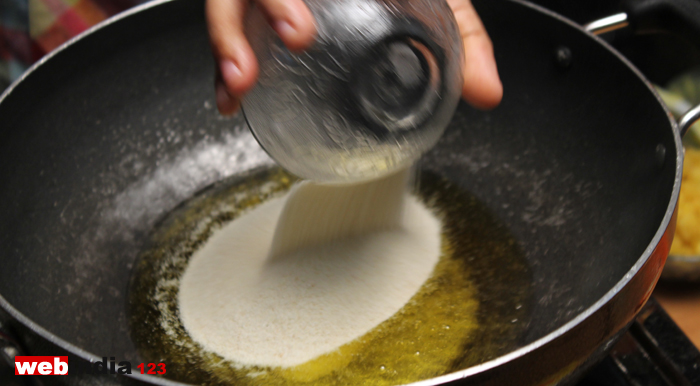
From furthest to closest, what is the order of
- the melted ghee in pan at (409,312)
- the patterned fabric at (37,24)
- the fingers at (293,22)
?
the patterned fabric at (37,24)
the melted ghee in pan at (409,312)
the fingers at (293,22)

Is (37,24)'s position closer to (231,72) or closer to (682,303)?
(231,72)

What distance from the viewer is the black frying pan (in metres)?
0.54

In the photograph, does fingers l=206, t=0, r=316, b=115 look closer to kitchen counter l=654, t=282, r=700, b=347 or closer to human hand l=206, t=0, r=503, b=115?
human hand l=206, t=0, r=503, b=115

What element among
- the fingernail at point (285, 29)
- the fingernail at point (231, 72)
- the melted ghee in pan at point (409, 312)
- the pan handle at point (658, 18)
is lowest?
the melted ghee in pan at point (409, 312)

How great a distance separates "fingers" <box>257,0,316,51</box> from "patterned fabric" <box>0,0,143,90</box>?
55cm

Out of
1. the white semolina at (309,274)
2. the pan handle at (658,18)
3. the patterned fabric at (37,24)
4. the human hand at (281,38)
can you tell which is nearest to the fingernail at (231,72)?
the human hand at (281,38)

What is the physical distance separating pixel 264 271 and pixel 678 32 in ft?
1.58

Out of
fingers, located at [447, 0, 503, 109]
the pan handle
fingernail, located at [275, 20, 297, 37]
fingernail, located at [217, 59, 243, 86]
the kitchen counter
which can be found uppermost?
fingernail, located at [275, 20, 297, 37]

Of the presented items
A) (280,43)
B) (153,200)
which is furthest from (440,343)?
(153,200)

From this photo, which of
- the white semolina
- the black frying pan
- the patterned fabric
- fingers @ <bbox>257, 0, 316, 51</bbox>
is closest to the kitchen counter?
the black frying pan

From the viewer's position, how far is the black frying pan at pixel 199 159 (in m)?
0.54

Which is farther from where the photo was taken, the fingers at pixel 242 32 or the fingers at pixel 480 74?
the fingers at pixel 480 74

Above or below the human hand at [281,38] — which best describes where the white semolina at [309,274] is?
below

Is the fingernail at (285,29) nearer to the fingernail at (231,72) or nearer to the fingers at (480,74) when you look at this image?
the fingernail at (231,72)
